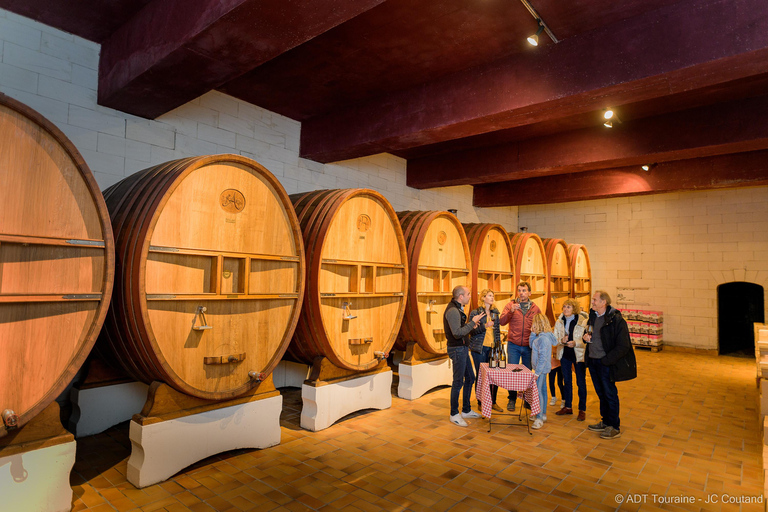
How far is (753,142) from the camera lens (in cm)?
485

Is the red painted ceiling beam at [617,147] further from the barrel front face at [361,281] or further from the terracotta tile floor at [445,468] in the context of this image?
the terracotta tile floor at [445,468]

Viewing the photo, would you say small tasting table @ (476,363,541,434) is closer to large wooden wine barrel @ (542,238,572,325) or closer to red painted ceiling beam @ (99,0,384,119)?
red painted ceiling beam @ (99,0,384,119)

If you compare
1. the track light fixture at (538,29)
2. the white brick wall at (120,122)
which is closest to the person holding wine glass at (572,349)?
the track light fixture at (538,29)

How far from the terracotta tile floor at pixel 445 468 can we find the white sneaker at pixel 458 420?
0.30ft

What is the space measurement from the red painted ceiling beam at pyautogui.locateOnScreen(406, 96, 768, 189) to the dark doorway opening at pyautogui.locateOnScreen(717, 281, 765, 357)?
6642mm

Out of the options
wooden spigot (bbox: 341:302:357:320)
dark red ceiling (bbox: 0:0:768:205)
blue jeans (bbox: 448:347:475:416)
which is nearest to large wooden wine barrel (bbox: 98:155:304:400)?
wooden spigot (bbox: 341:302:357:320)

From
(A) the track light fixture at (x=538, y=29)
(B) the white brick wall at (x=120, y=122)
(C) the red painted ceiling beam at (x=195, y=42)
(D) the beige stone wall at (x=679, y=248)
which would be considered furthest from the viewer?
(D) the beige stone wall at (x=679, y=248)

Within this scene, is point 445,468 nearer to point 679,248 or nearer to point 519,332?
point 519,332

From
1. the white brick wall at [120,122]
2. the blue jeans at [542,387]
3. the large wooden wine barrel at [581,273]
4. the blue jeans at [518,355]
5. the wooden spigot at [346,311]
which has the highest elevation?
the white brick wall at [120,122]

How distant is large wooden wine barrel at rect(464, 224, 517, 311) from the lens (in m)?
6.10

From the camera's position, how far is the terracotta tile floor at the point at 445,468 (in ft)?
9.09

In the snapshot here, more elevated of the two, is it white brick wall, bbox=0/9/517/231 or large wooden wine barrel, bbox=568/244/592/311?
white brick wall, bbox=0/9/517/231

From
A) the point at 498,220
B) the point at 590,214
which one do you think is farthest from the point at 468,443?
the point at 590,214

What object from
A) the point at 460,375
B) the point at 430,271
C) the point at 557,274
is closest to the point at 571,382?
the point at 460,375
